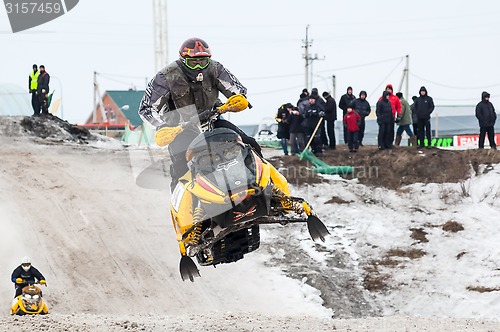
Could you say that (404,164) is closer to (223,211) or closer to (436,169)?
(436,169)

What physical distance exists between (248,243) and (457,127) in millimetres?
25184

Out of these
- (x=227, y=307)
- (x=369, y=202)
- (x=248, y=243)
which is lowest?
(x=227, y=307)

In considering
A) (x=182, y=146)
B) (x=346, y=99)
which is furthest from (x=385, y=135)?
(x=182, y=146)

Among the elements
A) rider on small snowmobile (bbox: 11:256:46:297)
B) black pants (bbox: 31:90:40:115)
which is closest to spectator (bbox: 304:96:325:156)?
rider on small snowmobile (bbox: 11:256:46:297)

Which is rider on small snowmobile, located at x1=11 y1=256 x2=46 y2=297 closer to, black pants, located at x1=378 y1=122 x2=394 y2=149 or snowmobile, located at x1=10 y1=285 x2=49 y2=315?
snowmobile, located at x1=10 y1=285 x2=49 y2=315

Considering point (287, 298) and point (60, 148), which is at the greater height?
point (60, 148)

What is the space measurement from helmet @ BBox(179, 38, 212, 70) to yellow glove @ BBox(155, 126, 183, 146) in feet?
2.56

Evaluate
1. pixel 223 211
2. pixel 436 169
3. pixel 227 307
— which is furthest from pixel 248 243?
pixel 436 169

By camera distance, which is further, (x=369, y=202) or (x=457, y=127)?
(x=457, y=127)

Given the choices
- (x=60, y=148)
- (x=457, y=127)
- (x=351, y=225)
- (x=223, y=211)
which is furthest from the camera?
(x=457, y=127)

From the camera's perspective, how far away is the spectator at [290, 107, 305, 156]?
19392mm

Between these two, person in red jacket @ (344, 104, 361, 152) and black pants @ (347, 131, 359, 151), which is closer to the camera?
person in red jacket @ (344, 104, 361, 152)

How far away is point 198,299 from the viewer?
601 inches

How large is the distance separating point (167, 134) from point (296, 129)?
12456 mm
